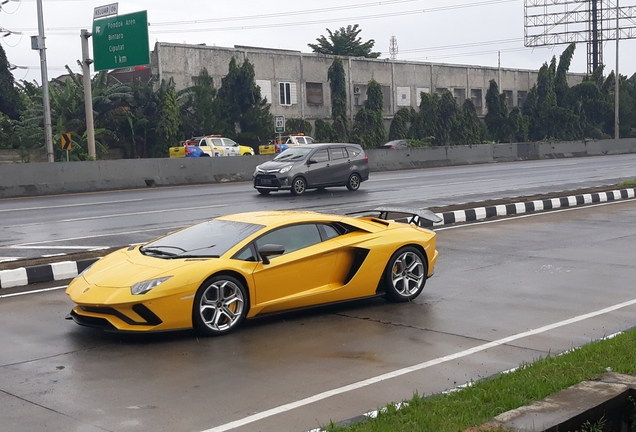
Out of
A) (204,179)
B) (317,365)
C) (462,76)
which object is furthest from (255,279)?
(462,76)

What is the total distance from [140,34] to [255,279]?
84.2 feet

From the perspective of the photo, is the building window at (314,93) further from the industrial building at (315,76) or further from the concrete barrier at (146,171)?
the concrete barrier at (146,171)

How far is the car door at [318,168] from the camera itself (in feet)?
84.1

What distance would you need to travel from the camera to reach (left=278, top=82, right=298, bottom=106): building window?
187 ft

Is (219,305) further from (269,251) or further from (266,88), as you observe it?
(266,88)

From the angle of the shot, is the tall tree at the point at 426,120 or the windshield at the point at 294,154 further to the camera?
the tall tree at the point at 426,120

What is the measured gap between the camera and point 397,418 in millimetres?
5016

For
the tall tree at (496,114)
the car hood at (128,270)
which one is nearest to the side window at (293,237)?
the car hood at (128,270)

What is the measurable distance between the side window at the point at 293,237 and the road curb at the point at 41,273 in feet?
12.8

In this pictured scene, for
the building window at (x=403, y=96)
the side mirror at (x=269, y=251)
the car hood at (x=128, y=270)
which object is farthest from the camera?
the building window at (x=403, y=96)

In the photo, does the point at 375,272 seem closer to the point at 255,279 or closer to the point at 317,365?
the point at 255,279

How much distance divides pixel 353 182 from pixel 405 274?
17.4 m

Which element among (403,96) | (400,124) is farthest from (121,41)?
(403,96)

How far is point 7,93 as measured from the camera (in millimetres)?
53875
